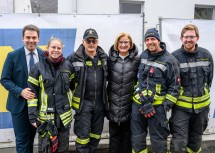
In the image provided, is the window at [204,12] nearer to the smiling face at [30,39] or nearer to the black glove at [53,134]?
the smiling face at [30,39]

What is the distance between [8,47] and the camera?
3936 millimetres

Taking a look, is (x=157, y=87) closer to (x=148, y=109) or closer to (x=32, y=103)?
(x=148, y=109)

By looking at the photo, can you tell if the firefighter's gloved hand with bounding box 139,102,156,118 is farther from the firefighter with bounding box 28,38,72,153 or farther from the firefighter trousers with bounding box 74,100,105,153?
the firefighter with bounding box 28,38,72,153

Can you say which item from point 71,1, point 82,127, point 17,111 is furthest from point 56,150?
point 71,1

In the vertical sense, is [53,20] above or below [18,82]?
above

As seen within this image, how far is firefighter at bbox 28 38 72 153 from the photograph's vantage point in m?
3.11

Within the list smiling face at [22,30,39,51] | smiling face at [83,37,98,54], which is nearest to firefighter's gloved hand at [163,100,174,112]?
smiling face at [83,37,98,54]

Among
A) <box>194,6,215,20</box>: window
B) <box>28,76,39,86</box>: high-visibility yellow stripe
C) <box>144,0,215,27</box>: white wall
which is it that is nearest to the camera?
<box>28,76,39,86</box>: high-visibility yellow stripe

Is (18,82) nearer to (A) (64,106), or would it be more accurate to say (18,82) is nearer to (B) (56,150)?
(A) (64,106)

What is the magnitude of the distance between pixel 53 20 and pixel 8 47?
78cm

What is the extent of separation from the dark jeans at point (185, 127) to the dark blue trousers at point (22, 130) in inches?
74.6

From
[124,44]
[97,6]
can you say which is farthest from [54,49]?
[97,6]

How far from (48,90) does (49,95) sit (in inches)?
2.4

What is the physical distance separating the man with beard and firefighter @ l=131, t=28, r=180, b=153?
7.8 inches
